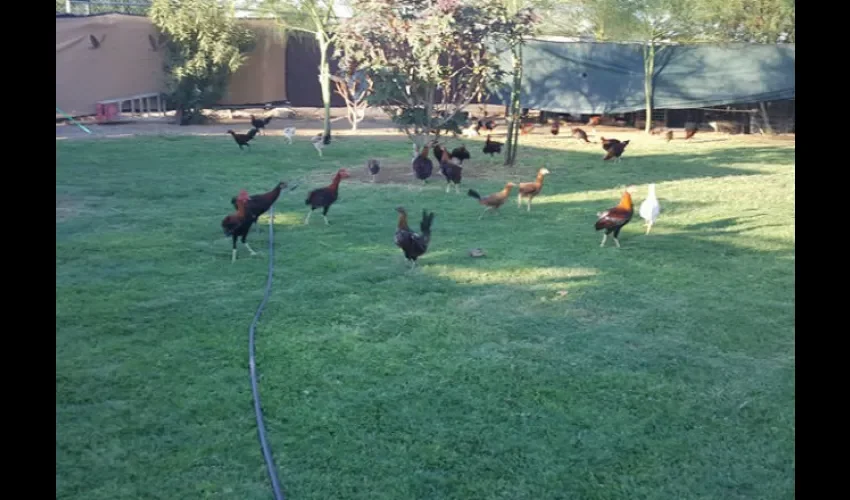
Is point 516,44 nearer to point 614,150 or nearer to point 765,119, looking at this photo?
point 614,150

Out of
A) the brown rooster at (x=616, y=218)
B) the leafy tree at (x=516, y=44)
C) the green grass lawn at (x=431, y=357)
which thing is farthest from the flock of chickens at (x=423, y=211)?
the leafy tree at (x=516, y=44)

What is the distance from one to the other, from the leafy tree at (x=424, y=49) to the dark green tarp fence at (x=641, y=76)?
9.19m

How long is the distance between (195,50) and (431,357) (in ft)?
61.1

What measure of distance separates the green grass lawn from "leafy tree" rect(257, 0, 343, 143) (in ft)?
27.1

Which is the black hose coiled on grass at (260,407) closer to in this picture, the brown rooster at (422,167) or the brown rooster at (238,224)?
the brown rooster at (238,224)

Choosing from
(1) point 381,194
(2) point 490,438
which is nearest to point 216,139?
(1) point 381,194

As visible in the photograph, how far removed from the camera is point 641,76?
22.3m

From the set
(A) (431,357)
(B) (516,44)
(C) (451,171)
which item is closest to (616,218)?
(A) (431,357)

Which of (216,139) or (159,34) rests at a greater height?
(159,34)

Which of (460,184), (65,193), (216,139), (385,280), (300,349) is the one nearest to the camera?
(300,349)

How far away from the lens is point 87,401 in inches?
174

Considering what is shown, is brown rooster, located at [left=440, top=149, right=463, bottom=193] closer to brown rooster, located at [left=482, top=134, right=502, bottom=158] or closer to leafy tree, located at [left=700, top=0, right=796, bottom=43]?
brown rooster, located at [left=482, top=134, right=502, bottom=158]

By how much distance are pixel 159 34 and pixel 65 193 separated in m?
12.7

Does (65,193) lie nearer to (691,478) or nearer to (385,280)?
(385,280)
